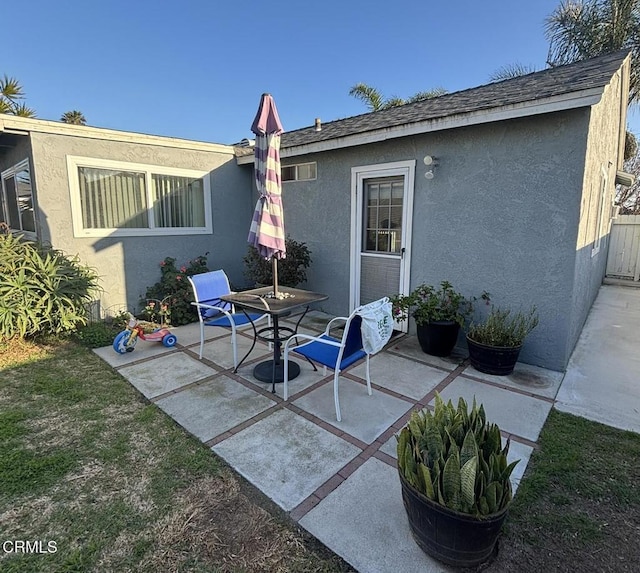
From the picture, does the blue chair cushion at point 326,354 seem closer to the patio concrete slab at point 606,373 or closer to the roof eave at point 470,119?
the patio concrete slab at point 606,373

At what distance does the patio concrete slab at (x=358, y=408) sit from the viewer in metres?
3.21

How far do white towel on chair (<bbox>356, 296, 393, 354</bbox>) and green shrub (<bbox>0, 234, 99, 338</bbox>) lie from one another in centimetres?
446

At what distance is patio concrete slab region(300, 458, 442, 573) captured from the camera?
6.40ft

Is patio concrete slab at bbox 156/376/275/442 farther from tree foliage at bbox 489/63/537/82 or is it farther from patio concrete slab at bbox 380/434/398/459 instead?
tree foliage at bbox 489/63/537/82

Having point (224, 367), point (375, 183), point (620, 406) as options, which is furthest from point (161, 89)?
point (620, 406)

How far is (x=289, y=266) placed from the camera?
671 centimetres

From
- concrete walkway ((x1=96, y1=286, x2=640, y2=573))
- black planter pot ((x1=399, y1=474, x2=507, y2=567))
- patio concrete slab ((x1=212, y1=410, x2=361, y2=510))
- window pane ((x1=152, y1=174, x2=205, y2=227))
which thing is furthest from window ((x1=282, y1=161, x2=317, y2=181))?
black planter pot ((x1=399, y1=474, x2=507, y2=567))

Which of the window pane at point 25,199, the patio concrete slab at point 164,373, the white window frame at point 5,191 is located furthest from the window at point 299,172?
the window pane at point 25,199

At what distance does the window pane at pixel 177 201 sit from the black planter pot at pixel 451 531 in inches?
263

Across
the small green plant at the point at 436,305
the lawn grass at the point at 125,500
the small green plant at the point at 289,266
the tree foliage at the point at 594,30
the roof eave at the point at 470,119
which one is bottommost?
the lawn grass at the point at 125,500

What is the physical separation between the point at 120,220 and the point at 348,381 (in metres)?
5.19

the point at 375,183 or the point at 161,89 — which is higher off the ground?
the point at 161,89

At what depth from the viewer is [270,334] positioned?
5523mm

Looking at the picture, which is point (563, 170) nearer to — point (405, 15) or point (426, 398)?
point (426, 398)
